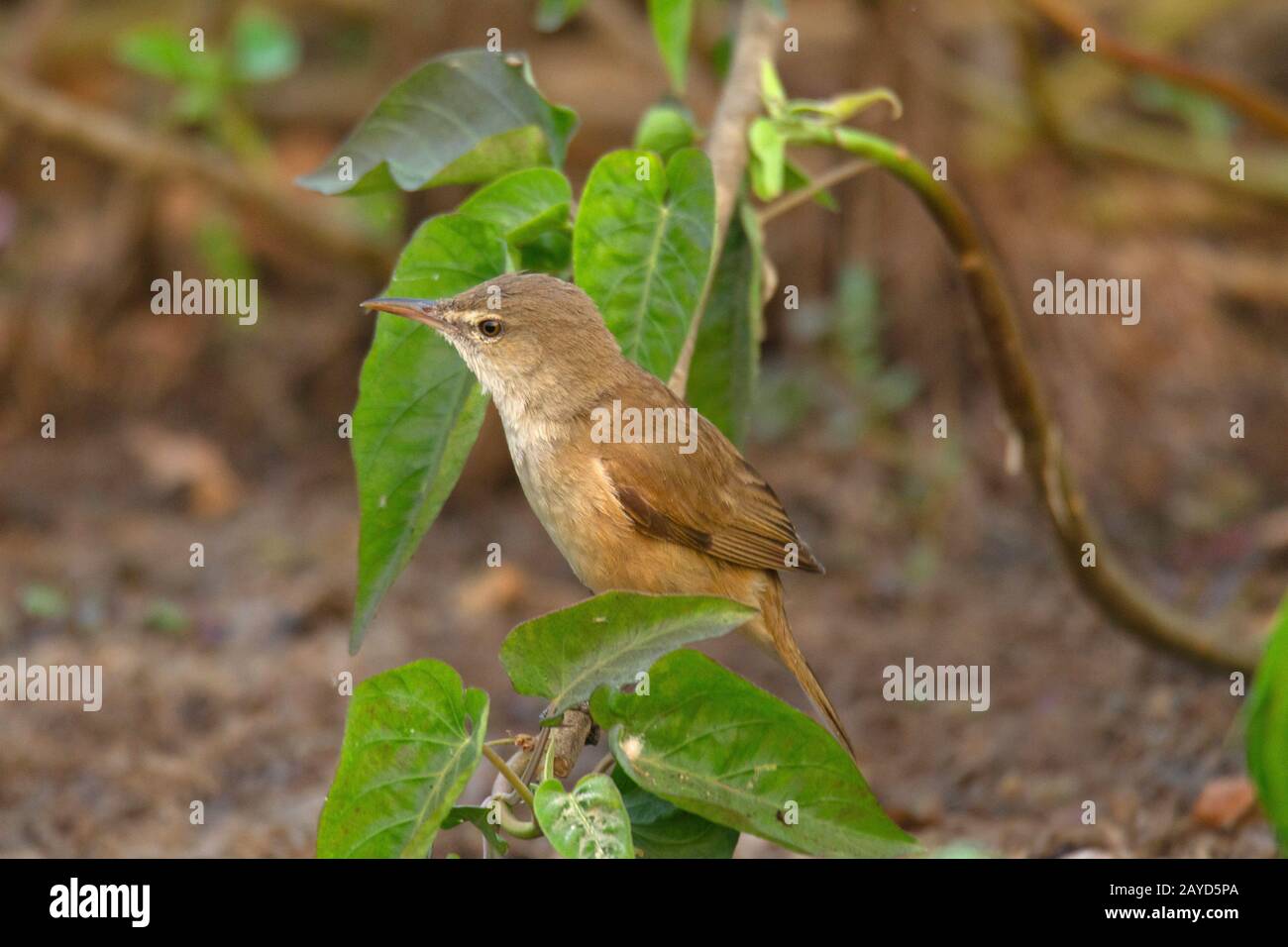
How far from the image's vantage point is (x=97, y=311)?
7402mm

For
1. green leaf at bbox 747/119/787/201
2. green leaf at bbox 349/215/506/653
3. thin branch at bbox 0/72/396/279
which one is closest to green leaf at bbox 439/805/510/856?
green leaf at bbox 349/215/506/653

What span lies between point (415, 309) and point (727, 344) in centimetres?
84

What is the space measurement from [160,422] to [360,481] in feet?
15.0

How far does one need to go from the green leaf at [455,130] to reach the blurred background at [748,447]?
1.62 meters

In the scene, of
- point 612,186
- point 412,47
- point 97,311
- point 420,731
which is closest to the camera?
point 420,731

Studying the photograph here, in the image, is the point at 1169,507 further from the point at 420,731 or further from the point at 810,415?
the point at 420,731

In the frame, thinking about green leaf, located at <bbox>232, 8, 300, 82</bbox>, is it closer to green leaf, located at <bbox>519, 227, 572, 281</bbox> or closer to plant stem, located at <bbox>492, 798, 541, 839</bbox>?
green leaf, located at <bbox>519, 227, 572, 281</bbox>

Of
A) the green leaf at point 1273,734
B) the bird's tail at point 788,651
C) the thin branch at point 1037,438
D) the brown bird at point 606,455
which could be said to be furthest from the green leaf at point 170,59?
the green leaf at point 1273,734

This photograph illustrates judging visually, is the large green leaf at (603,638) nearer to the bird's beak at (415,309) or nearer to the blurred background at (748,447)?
the bird's beak at (415,309)

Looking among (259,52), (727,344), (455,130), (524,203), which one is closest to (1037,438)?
(727,344)

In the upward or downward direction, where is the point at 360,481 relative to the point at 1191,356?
downward
